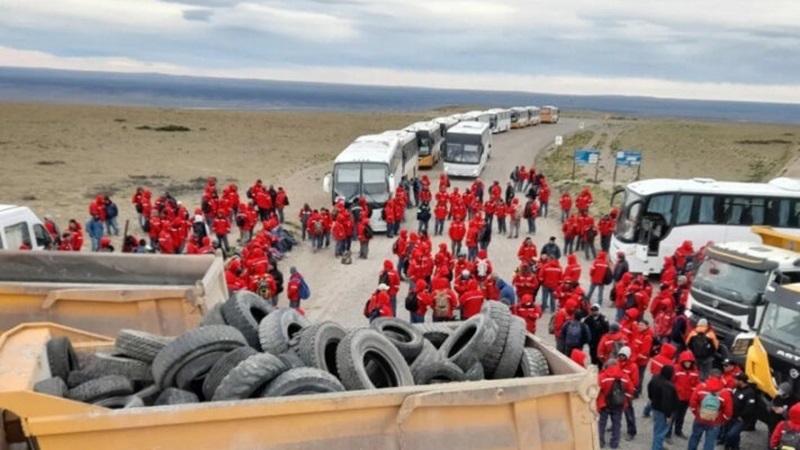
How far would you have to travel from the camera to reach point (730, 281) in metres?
13.4

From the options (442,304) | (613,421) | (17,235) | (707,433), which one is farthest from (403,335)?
(17,235)

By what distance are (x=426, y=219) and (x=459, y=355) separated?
1609 centimetres

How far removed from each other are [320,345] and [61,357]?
2.27 m

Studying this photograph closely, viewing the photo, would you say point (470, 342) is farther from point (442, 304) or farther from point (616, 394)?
point (442, 304)

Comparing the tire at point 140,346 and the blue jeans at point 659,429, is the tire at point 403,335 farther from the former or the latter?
the blue jeans at point 659,429

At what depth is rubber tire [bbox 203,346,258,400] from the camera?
17.7 feet

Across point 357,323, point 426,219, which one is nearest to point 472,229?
point 426,219

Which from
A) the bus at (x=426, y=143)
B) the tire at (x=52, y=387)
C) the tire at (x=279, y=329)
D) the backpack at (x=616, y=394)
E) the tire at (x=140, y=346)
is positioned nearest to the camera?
the tire at (x=52, y=387)

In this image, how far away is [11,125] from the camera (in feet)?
200

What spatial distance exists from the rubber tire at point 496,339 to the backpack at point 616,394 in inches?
125

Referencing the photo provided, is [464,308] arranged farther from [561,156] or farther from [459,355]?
[561,156]

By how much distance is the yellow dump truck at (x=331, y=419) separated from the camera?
4625 mm

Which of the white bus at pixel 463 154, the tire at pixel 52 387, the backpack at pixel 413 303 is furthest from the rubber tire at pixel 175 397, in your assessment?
the white bus at pixel 463 154

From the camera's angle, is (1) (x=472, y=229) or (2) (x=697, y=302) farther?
(1) (x=472, y=229)
